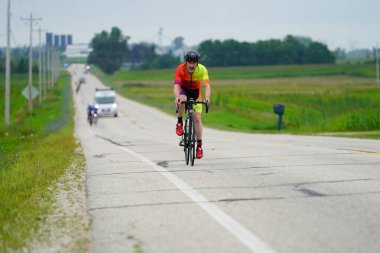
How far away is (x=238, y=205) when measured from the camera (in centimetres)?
797

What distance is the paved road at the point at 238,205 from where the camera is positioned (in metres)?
6.18

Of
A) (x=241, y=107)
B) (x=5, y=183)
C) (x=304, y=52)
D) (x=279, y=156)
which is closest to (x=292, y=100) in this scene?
(x=241, y=107)

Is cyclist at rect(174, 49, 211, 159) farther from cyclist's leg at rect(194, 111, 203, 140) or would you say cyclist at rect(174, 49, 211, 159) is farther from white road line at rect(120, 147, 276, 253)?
white road line at rect(120, 147, 276, 253)

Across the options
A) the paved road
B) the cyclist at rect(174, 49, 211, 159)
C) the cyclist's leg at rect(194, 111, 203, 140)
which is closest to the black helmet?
the cyclist at rect(174, 49, 211, 159)

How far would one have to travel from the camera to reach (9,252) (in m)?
5.98

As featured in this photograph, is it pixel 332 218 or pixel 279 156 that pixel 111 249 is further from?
pixel 279 156

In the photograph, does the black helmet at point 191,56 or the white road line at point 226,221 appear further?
the black helmet at point 191,56

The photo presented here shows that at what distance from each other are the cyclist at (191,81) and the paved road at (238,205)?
3.25ft

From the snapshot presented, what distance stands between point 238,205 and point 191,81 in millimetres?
4970

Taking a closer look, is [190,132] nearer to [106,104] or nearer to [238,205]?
[238,205]

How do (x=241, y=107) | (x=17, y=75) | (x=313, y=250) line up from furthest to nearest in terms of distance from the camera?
(x=17, y=75)
(x=241, y=107)
(x=313, y=250)

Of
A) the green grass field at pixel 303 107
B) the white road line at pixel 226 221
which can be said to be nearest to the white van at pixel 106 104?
the green grass field at pixel 303 107

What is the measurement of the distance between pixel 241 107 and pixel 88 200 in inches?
2041

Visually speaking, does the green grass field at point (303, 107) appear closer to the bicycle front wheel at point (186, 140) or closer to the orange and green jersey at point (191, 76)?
the bicycle front wheel at point (186, 140)
